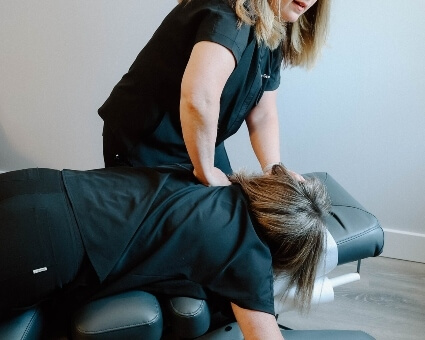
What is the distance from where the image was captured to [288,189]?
1.08m

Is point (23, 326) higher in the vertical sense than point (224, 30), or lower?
lower

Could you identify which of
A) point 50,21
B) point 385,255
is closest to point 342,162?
point 385,255

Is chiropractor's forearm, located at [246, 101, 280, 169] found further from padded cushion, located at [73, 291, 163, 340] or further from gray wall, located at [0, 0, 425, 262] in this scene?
padded cushion, located at [73, 291, 163, 340]

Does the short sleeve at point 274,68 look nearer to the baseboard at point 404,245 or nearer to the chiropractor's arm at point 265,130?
the chiropractor's arm at point 265,130

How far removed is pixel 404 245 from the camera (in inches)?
79.5

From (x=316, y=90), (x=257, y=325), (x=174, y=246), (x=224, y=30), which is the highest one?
(x=224, y=30)

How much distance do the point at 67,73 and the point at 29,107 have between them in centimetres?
28

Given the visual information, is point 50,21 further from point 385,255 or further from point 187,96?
point 385,255

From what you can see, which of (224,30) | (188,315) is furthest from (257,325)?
(224,30)

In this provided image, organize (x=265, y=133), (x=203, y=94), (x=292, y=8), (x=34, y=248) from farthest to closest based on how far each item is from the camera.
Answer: (x=265, y=133), (x=292, y=8), (x=203, y=94), (x=34, y=248)

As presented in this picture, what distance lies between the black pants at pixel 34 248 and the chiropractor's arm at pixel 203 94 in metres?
0.34

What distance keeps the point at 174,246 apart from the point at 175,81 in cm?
46

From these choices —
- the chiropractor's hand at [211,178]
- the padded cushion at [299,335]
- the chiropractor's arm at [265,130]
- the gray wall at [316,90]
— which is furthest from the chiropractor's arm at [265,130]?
the padded cushion at [299,335]

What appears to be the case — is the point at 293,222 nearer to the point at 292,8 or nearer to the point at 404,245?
the point at 292,8
